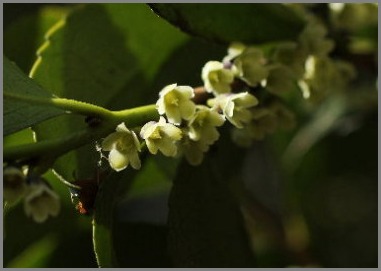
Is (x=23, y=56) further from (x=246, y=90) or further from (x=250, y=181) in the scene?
(x=250, y=181)

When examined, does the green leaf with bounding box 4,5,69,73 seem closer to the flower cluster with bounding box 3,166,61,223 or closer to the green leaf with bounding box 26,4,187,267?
the green leaf with bounding box 26,4,187,267

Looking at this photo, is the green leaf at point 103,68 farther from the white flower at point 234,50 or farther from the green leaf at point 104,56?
the white flower at point 234,50

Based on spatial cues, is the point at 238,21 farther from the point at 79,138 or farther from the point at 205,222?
the point at 79,138

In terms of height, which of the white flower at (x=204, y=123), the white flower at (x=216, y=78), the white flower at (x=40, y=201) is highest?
the white flower at (x=216, y=78)

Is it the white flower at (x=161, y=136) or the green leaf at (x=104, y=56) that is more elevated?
the green leaf at (x=104, y=56)

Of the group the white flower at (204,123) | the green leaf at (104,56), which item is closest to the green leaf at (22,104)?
the green leaf at (104,56)

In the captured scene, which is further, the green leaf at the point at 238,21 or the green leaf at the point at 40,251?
A: the green leaf at the point at 40,251
